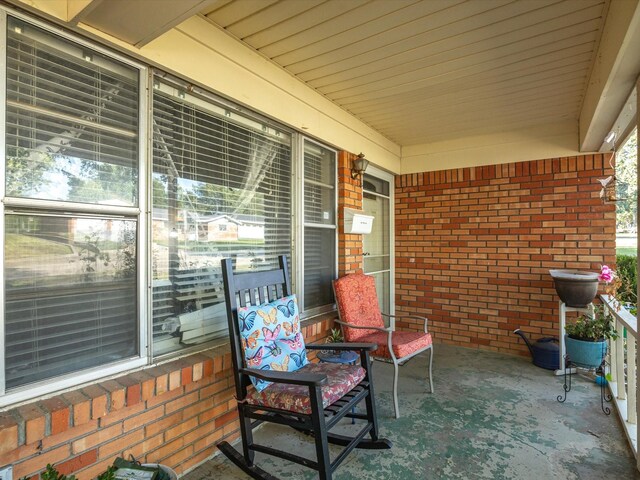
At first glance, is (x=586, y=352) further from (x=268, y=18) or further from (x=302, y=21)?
(x=268, y=18)

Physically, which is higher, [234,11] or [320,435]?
[234,11]

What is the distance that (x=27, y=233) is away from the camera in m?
1.46

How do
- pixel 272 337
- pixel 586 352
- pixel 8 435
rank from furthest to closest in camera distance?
pixel 586 352, pixel 272 337, pixel 8 435

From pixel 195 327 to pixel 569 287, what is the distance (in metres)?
3.33

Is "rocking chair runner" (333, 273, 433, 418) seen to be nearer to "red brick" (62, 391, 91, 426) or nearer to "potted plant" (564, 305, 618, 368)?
"potted plant" (564, 305, 618, 368)

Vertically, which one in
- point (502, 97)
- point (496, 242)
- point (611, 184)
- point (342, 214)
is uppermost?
point (502, 97)

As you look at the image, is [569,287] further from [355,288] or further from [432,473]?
[432,473]

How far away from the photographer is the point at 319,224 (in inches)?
129

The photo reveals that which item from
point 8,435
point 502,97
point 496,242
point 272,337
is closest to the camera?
point 8,435

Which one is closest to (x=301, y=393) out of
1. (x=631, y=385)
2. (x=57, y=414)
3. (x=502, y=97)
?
(x=57, y=414)

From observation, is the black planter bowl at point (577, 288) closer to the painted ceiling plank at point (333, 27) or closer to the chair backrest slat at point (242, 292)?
the chair backrest slat at point (242, 292)

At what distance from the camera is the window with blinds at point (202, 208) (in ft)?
6.48

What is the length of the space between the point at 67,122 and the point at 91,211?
0.42 meters

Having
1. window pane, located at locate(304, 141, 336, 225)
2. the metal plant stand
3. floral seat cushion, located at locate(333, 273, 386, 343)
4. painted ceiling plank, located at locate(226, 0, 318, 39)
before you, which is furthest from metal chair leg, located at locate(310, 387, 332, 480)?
the metal plant stand
